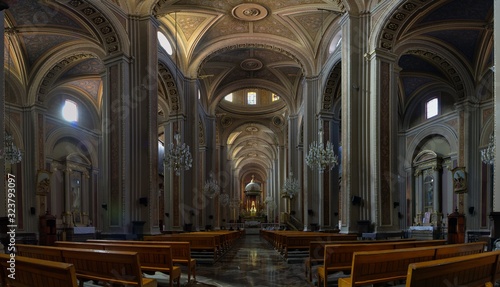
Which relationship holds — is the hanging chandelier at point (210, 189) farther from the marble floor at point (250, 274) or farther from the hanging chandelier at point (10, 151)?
the marble floor at point (250, 274)

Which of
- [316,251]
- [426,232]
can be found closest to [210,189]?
[426,232]

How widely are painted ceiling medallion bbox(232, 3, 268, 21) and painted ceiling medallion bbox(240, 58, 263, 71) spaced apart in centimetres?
660

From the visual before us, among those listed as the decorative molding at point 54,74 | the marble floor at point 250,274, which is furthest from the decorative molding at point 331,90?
the decorative molding at point 54,74

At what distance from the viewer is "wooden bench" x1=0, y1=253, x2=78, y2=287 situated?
144 inches

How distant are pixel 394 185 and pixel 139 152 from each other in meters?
8.63

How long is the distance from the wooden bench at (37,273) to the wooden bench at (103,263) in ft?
3.61

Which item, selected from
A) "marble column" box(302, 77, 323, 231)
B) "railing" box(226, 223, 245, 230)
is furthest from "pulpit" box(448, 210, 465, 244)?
"railing" box(226, 223, 245, 230)

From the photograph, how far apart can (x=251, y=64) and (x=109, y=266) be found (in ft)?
80.0

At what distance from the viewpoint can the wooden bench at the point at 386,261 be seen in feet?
16.8

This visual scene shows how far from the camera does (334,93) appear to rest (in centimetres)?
2103

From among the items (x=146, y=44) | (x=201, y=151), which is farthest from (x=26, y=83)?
(x=201, y=151)

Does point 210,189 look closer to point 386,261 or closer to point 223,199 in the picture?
point 223,199

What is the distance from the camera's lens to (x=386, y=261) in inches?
213

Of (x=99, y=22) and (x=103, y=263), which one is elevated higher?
(x=99, y=22)
